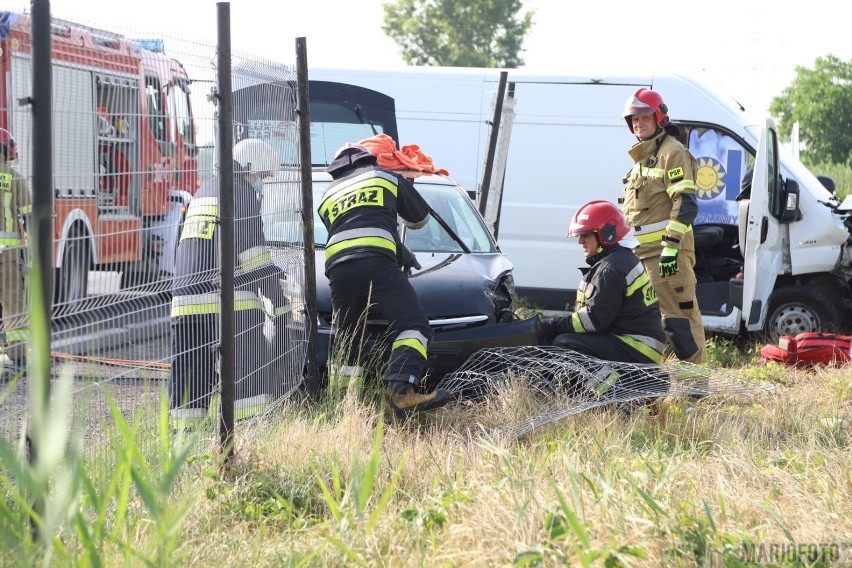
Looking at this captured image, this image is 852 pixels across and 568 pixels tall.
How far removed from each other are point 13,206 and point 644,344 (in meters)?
3.66

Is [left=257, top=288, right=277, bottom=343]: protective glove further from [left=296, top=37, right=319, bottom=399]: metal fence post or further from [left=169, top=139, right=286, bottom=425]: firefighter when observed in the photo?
[left=296, top=37, right=319, bottom=399]: metal fence post

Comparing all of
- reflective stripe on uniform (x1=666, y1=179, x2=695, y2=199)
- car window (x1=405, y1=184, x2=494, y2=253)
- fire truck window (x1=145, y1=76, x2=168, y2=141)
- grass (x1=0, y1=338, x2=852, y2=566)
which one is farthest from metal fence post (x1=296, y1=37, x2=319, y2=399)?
reflective stripe on uniform (x1=666, y1=179, x2=695, y2=199)

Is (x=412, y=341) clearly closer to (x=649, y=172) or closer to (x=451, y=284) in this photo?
(x=451, y=284)

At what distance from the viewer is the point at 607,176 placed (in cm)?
927

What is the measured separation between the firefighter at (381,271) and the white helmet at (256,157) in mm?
523

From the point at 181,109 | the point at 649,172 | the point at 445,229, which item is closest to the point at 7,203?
the point at 181,109

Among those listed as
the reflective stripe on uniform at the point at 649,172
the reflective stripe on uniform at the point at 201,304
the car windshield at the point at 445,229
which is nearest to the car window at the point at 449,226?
the car windshield at the point at 445,229

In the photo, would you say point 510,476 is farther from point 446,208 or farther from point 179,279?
point 446,208

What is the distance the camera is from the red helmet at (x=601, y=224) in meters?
5.80

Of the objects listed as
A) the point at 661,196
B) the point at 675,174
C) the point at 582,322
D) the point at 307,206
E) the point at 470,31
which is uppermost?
the point at 470,31

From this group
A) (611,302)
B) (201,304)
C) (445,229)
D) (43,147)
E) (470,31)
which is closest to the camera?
(43,147)

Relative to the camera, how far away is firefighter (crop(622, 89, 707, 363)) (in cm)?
707

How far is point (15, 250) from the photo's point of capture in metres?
3.31

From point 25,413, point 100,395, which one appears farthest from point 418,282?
point 25,413
